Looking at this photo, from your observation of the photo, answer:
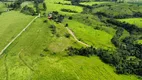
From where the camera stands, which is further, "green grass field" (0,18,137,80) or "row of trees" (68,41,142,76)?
"row of trees" (68,41,142,76)

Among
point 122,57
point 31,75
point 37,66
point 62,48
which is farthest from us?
point 122,57

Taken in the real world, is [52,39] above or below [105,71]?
above

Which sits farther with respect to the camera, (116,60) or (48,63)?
(116,60)

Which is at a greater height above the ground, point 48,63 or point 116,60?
point 48,63

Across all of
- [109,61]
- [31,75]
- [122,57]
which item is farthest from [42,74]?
[122,57]

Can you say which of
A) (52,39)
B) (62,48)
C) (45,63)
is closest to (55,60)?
(45,63)

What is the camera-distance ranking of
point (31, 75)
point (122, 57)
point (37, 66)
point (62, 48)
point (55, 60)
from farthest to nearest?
point (122, 57) → point (62, 48) → point (55, 60) → point (37, 66) → point (31, 75)

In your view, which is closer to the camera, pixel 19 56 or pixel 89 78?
pixel 89 78

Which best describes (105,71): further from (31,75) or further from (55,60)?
(31,75)

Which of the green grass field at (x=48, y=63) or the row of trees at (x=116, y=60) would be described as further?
the row of trees at (x=116, y=60)

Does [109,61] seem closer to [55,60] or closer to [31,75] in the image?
[55,60]
